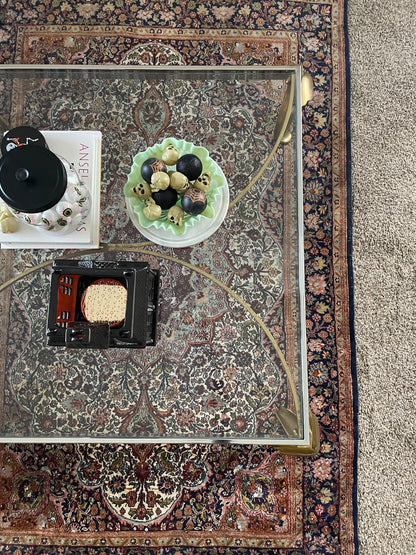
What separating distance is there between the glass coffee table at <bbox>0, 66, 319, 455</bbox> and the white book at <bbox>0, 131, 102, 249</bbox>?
0.01 metres

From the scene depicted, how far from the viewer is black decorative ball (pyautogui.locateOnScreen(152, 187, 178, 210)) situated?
38.3 inches

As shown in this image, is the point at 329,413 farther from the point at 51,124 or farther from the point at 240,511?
the point at 51,124

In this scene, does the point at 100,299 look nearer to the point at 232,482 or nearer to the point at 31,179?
the point at 31,179

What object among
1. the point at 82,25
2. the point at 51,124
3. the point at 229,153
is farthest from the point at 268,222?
the point at 82,25

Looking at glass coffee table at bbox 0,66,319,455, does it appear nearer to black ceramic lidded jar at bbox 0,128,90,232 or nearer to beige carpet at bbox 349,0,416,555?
black ceramic lidded jar at bbox 0,128,90,232

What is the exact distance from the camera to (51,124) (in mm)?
1148

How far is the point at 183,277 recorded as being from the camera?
3.68 feet

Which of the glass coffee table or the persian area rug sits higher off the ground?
the glass coffee table

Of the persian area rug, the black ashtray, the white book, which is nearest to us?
the black ashtray

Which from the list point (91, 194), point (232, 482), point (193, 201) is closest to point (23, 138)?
point (91, 194)

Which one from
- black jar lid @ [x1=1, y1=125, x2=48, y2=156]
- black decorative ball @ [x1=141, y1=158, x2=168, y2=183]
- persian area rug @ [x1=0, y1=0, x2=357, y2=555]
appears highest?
black jar lid @ [x1=1, y1=125, x2=48, y2=156]

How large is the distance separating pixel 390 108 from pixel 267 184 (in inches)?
28.3

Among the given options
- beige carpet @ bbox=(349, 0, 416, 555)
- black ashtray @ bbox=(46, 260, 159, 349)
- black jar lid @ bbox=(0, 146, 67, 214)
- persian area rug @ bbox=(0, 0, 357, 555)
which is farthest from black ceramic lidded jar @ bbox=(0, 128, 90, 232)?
beige carpet @ bbox=(349, 0, 416, 555)

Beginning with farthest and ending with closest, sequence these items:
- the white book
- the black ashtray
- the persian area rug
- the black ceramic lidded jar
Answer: the persian area rug
the white book
the black ashtray
the black ceramic lidded jar
